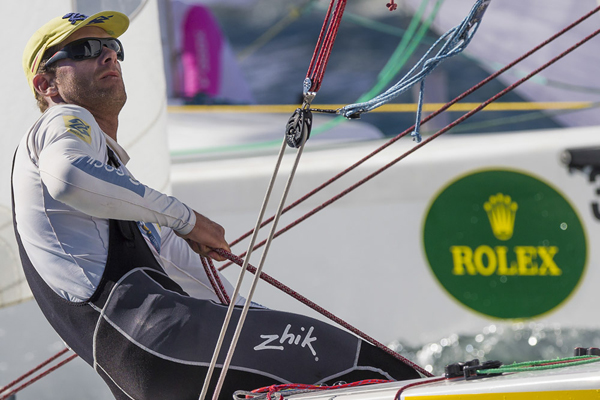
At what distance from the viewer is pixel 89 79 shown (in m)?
1.15

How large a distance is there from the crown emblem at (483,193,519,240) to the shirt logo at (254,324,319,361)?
1781mm

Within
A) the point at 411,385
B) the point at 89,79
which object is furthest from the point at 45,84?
the point at 411,385

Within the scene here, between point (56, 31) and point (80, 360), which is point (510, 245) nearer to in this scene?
point (80, 360)

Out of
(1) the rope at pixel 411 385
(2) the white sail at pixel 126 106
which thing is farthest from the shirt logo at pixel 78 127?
(2) the white sail at pixel 126 106

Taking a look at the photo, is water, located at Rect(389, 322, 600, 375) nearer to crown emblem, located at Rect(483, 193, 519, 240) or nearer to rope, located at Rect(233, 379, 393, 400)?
crown emblem, located at Rect(483, 193, 519, 240)

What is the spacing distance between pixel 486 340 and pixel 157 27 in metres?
1.47

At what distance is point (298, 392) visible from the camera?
960 mm

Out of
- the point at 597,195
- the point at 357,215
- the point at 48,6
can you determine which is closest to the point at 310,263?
the point at 357,215

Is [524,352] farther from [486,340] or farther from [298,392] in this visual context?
[298,392]

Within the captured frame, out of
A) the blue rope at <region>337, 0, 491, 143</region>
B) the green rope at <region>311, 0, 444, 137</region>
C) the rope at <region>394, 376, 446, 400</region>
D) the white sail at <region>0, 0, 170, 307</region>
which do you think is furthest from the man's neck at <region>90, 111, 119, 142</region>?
the green rope at <region>311, 0, 444, 137</region>

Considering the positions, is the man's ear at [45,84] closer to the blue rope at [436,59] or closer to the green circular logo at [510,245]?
the blue rope at [436,59]

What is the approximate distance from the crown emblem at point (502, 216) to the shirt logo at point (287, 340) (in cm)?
178

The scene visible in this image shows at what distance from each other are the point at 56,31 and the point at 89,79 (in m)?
0.08

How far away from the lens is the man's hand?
41.4 inches
